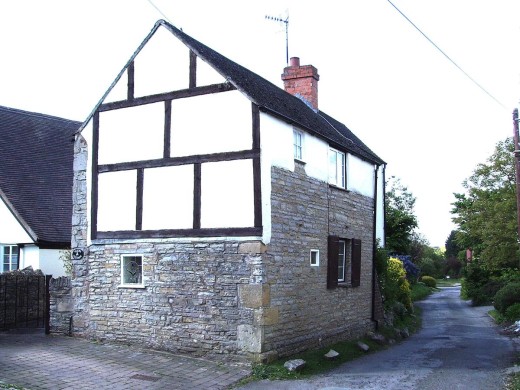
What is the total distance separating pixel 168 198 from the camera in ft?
43.3

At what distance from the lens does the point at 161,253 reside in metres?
13.1

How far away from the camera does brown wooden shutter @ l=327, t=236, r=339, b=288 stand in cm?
1488

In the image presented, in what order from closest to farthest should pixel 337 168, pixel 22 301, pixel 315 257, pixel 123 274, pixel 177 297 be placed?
pixel 177 297, pixel 123 274, pixel 315 257, pixel 22 301, pixel 337 168

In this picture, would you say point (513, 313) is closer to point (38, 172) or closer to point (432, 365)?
point (432, 365)

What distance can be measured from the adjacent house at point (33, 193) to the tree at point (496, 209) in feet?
65.0

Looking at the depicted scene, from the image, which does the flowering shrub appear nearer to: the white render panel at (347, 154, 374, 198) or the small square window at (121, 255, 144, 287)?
the white render panel at (347, 154, 374, 198)

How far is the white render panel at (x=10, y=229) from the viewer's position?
18562 mm

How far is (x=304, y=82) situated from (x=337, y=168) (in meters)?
5.49

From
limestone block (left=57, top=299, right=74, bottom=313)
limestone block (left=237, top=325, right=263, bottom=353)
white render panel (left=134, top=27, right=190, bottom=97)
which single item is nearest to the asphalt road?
limestone block (left=237, top=325, right=263, bottom=353)

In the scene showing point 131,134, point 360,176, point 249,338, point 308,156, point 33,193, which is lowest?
point 249,338

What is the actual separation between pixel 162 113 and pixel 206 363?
232 inches

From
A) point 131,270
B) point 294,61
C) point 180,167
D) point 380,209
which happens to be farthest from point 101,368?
point 294,61

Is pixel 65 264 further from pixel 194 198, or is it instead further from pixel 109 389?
pixel 109 389

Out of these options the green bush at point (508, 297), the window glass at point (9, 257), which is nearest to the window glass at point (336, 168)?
the window glass at point (9, 257)
